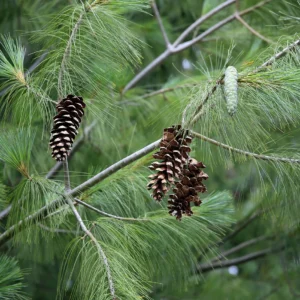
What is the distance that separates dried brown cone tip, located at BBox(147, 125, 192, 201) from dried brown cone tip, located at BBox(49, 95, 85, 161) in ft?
0.85

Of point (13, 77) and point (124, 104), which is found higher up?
point (124, 104)

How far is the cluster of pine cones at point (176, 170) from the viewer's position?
64.9 inches

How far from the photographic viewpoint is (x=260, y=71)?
1751mm

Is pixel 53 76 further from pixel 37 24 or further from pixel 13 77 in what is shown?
pixel 37 24

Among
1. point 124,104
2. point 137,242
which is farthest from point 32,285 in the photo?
point 137,242

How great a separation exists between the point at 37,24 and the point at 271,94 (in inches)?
70.6

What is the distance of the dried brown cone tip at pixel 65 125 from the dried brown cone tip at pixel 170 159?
0.85 feet

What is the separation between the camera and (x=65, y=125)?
5.92ft

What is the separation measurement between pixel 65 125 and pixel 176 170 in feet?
1.10

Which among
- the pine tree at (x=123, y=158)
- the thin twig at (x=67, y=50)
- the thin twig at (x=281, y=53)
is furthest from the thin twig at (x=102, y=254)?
the thin twig at (x=281, y=53)

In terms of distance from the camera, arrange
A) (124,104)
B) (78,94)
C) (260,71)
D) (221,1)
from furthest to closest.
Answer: (221,1) < (124,104) < (78,94) < (260,71)

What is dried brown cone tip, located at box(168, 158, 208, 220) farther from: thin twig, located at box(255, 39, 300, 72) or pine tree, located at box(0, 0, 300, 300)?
thin twig, located at box(255, 39, 300, 72)

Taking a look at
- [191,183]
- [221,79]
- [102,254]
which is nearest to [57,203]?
[102,254]

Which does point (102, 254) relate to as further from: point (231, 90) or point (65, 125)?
point (231, 90)
